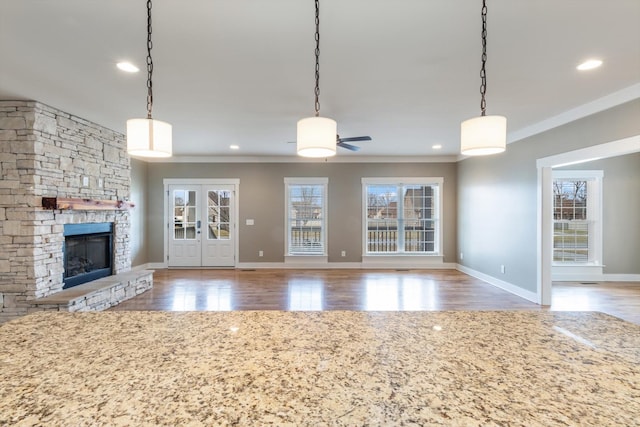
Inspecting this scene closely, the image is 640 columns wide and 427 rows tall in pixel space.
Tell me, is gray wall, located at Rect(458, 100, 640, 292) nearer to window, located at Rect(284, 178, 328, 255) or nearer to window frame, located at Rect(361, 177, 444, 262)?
window frame, located at Rect(361, 177, 444, 262)

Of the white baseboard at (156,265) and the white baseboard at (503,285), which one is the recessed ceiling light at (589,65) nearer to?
the white baseboard at (503,285)

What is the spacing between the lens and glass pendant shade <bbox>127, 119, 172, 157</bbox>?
1.84m

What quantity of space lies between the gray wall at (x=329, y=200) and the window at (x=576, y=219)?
6.45ft

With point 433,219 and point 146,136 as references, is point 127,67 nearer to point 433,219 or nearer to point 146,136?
point 146,136

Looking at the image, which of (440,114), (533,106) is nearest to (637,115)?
(533,106)

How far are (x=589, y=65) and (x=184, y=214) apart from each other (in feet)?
24.5

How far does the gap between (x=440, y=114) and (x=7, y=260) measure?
573 cm

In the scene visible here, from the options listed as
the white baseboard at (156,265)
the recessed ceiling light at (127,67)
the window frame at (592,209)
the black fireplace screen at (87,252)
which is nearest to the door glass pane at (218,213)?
the white baseboard at (156,265)

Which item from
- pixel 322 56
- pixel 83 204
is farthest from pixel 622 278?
pixel 83 204

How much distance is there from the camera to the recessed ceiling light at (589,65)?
8.95 ft

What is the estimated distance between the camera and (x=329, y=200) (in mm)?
7488

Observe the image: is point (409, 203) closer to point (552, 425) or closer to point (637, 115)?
point (637, 115)

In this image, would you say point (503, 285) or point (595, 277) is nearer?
point (503, 285)

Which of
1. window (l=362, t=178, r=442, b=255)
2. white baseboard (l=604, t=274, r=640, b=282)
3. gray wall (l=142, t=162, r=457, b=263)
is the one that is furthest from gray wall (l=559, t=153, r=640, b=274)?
window (l=362, t=178, r=442, b=255)
